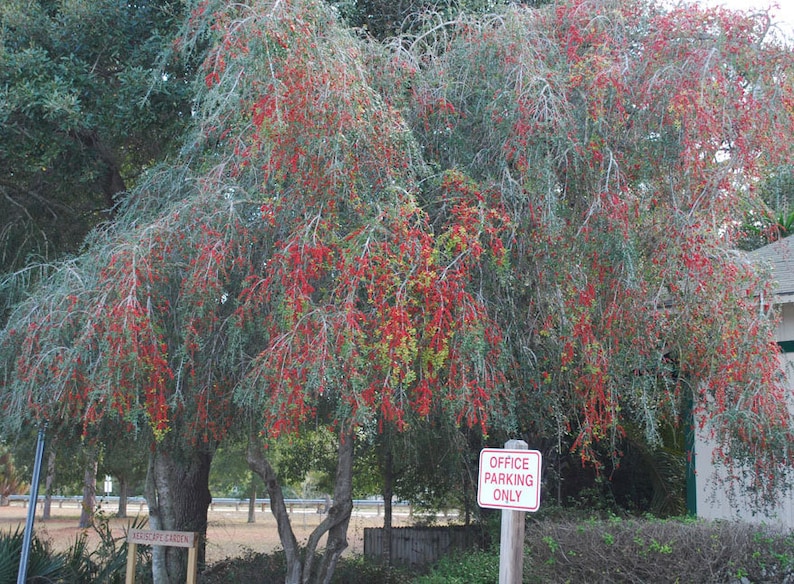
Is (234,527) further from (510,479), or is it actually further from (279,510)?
(510,479)

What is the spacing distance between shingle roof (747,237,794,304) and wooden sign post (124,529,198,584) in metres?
6.87

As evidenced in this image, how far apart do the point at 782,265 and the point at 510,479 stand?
27.5 ft

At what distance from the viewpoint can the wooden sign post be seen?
10078 mm

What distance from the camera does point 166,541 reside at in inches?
404

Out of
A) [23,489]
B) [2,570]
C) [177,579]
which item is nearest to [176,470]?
[177,579]

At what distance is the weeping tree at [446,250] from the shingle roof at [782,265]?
4.62ft

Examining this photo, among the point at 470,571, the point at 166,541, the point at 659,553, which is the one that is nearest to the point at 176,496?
the point at 166,541

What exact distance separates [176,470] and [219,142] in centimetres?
509

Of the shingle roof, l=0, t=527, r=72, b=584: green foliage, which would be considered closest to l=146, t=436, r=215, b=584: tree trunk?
l=0, t=527, r=72, b=584: green foliage

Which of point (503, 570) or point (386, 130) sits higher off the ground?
point (386, 130)

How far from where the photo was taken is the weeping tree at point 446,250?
285 inches

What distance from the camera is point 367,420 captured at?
6.94 m

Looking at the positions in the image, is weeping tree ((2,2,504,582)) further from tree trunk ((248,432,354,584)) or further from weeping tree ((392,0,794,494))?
tree trunk ((248,432,354,584))

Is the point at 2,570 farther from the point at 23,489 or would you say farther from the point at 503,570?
the point at 23,489
